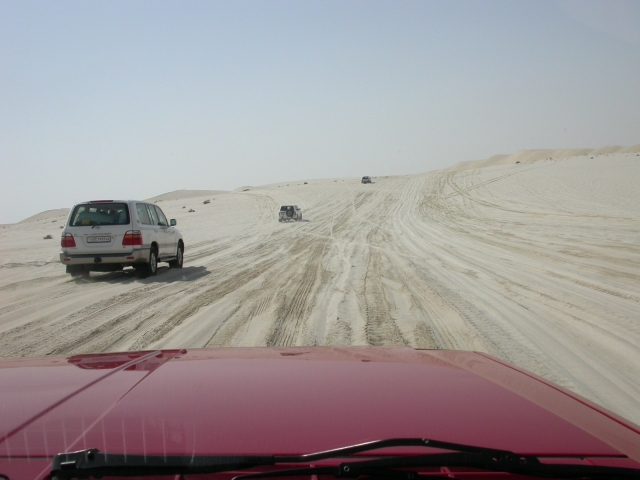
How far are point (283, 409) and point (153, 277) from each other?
13.2 meters

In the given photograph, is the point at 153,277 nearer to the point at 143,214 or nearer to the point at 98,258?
the point at 98,258

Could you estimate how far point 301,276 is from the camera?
14234 millimetres

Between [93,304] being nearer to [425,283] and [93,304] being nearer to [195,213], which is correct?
[425,283]

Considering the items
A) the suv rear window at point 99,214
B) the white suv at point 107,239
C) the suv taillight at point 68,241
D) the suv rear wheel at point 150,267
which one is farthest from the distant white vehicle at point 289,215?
the suv taillight at point 68,241

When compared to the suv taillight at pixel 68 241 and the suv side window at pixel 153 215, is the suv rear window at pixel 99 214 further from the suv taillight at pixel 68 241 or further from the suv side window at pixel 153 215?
the suv side window at pixel 153 215

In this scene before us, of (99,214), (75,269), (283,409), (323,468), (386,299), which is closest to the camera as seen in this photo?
(323,468)

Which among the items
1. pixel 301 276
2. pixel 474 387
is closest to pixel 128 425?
pixel 474 387

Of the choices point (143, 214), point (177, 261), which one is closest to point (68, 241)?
point (143, 214)

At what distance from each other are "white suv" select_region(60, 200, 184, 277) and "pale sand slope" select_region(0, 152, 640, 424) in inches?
17.8

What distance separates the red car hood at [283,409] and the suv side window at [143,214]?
11997mm

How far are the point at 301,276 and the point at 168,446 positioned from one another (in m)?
12.2

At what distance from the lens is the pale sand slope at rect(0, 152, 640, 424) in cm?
755

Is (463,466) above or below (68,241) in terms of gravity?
above

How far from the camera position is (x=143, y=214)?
1551cm
